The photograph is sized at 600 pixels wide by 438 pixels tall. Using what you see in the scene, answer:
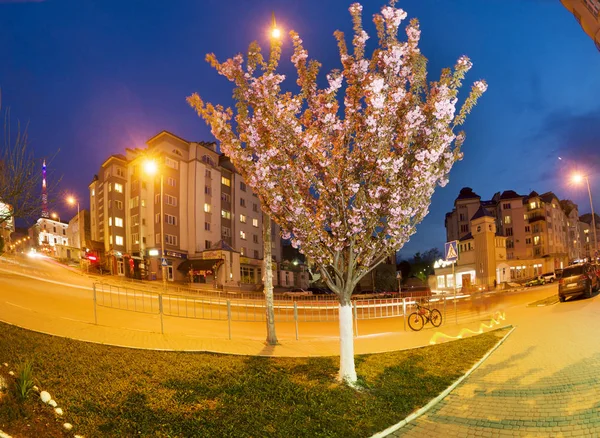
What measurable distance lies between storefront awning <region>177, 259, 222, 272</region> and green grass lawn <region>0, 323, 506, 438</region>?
3605 cm

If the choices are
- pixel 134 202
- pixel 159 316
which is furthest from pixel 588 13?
pixel 134 202

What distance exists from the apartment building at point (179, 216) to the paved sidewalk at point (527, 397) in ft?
124

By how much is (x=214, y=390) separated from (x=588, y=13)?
20946 millimetres

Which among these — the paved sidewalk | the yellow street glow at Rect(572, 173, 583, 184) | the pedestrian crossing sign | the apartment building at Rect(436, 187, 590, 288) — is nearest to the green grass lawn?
the paved sidewalk

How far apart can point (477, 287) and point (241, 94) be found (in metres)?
45.0

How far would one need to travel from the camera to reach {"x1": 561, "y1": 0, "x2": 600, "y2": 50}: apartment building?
15.7 m

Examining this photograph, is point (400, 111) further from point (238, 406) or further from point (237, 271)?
point (237, 271)

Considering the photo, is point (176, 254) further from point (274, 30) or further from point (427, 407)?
point (427, 407)

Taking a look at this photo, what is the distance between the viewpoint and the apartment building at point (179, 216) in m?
46.1

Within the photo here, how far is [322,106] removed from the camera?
7.45m

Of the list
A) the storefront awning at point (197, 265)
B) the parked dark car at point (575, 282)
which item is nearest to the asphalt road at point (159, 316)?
the parked dark car at point (575, 282)

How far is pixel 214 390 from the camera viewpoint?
6508mm

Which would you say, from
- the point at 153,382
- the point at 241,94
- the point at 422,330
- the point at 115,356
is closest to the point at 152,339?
the point at 115,356

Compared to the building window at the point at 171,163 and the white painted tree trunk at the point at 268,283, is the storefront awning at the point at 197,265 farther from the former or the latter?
the white painted tree trunk at the point at 268,283
